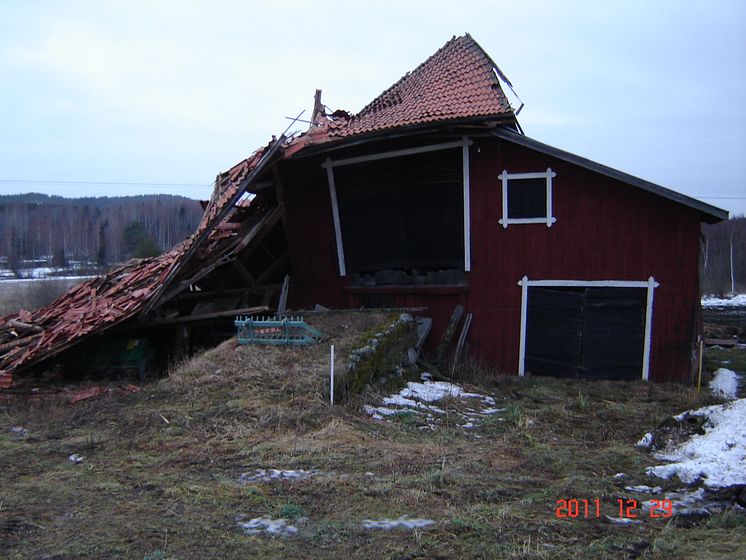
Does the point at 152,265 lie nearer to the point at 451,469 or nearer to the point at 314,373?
the point at 314,373

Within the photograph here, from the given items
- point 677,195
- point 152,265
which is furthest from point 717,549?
point 152,265

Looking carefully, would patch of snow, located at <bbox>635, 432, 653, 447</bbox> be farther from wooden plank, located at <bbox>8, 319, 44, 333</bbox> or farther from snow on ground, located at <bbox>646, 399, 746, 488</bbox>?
wooden plank, located at <bbox>8, 319, 44, 333</bbox>

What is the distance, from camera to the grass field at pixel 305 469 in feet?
15.3

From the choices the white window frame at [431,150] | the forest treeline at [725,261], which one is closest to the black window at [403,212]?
the white window frame at [431,150]

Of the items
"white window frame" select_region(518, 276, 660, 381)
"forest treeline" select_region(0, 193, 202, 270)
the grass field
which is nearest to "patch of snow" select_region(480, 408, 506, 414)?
the grass field

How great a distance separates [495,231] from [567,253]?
1.61 metres

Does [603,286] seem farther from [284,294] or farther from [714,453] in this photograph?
[284,294]

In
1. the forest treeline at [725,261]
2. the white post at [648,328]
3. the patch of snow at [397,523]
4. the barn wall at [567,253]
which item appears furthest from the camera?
the forest treeline at [725,261]

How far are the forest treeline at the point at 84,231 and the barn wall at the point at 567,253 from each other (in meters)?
51.8

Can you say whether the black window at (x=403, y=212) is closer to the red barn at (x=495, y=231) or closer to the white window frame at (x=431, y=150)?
the red barn at (x=495, y=231)

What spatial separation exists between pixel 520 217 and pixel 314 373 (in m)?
6.85

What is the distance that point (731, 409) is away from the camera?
25.0 feet

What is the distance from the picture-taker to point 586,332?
44.4ft

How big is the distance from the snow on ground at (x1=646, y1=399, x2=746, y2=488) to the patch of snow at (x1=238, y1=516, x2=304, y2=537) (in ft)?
12.3
